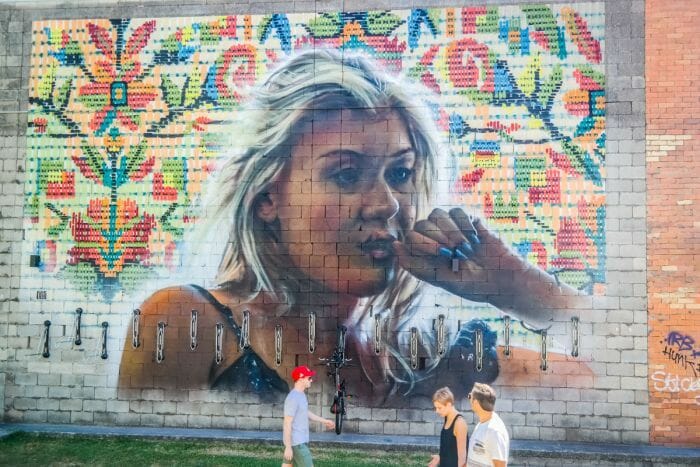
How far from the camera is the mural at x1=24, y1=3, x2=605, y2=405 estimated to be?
10.3 metres

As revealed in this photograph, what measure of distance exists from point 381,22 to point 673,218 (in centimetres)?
512

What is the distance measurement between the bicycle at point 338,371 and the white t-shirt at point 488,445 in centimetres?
456

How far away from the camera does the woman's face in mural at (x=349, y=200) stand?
416 inches

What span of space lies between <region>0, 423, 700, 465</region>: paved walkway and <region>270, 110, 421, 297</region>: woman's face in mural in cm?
214

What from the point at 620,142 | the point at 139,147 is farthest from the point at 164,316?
the point at 620,142

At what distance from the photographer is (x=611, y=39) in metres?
10.4

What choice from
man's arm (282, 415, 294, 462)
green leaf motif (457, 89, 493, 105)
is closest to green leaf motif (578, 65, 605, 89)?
green leaf motif (457, 89, 493, 105)

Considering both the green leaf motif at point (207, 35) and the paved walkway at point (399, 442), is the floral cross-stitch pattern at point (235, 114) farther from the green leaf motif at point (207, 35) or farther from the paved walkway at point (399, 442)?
the paved walkway at point (399, 442)

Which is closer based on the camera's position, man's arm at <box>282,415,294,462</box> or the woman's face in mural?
man's arm at <box>282,415,294,462</box>

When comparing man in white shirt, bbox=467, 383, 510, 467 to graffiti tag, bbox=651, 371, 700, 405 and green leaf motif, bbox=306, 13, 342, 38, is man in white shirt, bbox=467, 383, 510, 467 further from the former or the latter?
green leaf motif, bbox=306, 13, 342, 38

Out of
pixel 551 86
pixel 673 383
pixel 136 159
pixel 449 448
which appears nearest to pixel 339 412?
pixel 449 448

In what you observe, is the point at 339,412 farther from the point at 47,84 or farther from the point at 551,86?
the point at 47,84

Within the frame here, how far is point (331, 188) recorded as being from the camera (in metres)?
10.7

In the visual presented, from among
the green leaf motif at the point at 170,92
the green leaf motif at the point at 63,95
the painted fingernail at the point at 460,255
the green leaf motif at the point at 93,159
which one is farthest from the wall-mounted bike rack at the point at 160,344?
the painted fingernail at the point at 460,255
